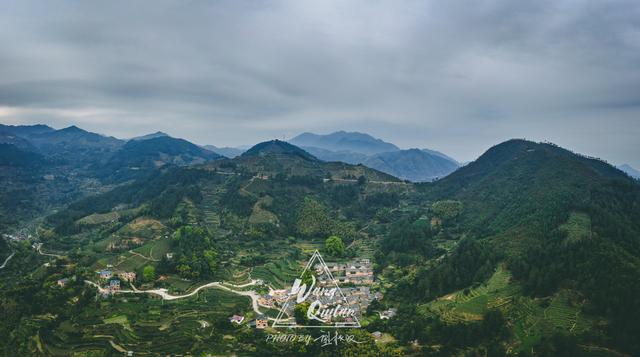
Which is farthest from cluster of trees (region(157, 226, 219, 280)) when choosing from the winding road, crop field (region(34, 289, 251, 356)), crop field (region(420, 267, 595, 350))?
crop field (region(420, 267, 595, 350))

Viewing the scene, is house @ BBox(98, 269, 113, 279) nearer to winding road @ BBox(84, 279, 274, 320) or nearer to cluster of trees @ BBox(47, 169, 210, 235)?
winding road @ BBox(84, 279, 274, 320)

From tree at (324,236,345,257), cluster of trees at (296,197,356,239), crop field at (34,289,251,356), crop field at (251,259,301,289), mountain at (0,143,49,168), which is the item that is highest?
mountain at (0,143,49,168)

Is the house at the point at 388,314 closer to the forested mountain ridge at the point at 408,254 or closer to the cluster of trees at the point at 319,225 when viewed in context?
the forested mountain ridge at the point at 408,254

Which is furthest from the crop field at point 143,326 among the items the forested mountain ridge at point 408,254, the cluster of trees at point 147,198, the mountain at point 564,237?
the cluster of trees at point 147,198

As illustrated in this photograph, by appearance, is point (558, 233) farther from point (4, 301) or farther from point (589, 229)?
point (4, 301)

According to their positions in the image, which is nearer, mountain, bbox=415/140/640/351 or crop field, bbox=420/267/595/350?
crop field, bbox=420/267/595/350

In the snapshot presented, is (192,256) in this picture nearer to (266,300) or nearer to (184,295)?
(184,295)

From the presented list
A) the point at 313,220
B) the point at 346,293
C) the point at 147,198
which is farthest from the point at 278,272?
the point at 147,198

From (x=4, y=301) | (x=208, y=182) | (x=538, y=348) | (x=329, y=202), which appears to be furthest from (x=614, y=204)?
(x=208, y=182)

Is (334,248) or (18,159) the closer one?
(334,248)
